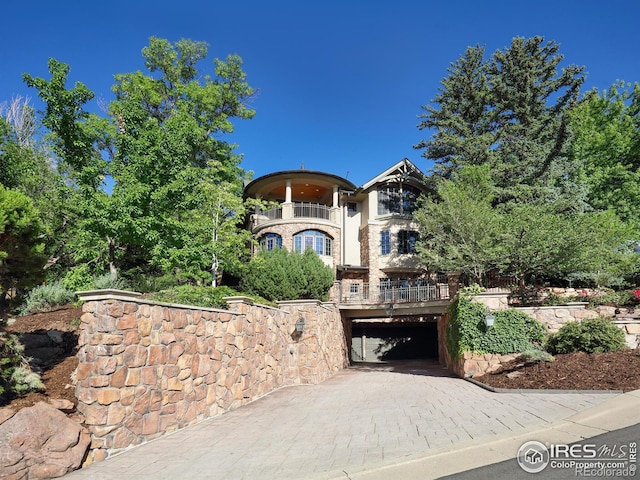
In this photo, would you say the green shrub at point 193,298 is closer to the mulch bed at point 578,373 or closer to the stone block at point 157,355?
the stone block at point 157,355

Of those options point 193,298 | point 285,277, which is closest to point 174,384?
point 193,298

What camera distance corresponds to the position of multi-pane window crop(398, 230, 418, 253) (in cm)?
2546

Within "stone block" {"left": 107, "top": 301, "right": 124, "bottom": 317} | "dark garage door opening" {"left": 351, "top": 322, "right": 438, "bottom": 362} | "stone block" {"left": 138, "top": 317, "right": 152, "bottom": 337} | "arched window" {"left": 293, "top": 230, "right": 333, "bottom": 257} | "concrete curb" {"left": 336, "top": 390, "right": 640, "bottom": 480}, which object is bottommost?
"dark garage door opening" {"left": 351, "top": 322, "right": 438, "bottom": 362}

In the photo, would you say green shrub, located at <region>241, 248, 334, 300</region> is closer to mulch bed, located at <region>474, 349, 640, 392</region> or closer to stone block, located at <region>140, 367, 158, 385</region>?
mulch bed, located at <region>474, 349, 640, 392</region>

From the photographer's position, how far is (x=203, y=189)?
13.6 meters

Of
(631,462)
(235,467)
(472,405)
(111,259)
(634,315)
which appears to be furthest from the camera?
(111,259)

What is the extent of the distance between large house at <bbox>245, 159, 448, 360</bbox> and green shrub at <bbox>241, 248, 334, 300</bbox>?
4021mm

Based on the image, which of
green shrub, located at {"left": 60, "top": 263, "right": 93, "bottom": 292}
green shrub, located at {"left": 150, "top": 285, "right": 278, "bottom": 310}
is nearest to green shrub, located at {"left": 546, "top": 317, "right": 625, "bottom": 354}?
green shrub, located at {"left": 150, "top": 285, "right": 278, "bottom": 310}

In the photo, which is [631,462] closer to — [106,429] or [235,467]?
[235,467]

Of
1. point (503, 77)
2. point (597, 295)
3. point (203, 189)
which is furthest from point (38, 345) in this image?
point (503, 77)

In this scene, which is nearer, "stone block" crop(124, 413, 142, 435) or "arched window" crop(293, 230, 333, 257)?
"stone block" crop(124, 413, 142, 435)

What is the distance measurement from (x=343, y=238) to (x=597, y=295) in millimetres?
14437

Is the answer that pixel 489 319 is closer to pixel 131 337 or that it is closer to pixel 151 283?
pixel 131 337

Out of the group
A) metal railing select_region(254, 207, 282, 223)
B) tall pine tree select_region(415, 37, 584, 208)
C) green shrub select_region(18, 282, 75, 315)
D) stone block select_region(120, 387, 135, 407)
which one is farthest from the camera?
metal railing select_region(254, 207, 282, 223)
